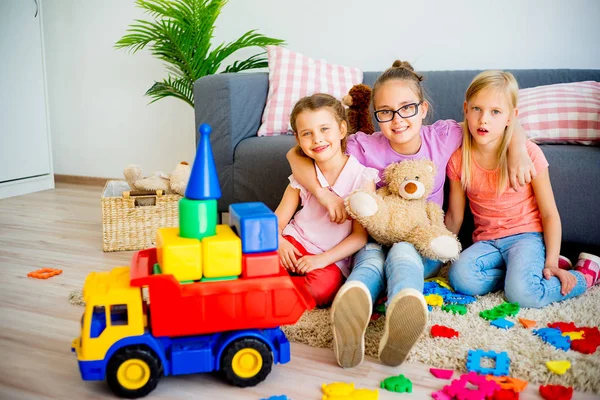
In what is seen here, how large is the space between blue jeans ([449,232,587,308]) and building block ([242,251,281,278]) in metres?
0.75

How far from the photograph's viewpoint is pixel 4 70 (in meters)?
3.33

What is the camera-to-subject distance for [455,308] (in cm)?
162

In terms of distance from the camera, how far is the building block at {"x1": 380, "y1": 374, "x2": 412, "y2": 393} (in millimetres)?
1209

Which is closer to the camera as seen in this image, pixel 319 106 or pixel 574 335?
pixel 574 335

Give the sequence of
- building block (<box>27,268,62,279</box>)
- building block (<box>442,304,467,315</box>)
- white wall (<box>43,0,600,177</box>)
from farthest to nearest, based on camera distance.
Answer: white wall (<box>43,0,600,177</box>)
building block (<box>27,268,62,279</box>)
building block (<box>442,304,467,315</box>)

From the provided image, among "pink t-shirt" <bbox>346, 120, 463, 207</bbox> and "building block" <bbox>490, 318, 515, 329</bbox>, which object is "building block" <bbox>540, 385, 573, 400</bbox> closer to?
"building block" <bbox>490, 318, 515, 329</bbox>

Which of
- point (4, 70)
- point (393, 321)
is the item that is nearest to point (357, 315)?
point (393, 321)

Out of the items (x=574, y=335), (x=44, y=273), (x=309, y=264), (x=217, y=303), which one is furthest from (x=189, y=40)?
(x=574, y=335)

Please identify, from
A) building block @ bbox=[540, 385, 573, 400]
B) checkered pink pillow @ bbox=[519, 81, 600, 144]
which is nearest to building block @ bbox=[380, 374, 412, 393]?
building block @ bbox=[540, 385, 573, 400]

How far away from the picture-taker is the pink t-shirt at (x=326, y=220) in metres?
1.72

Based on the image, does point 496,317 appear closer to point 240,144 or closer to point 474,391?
point 474,391

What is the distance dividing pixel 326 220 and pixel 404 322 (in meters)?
0.55

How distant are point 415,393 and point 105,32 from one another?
3206mm

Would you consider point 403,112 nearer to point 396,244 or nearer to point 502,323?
point 396,244
